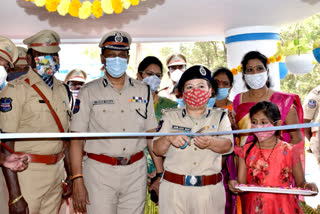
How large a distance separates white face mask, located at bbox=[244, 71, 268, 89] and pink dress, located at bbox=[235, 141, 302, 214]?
91 cm

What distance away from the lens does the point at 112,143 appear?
10.3 ft

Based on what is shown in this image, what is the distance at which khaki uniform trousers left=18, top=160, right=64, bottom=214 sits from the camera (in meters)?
3.09

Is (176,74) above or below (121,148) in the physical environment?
above

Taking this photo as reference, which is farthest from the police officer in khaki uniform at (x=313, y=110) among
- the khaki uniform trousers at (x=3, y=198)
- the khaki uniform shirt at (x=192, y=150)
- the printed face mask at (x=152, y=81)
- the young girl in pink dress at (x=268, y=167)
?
the khaki uniform trousers at (x=3, y=198)

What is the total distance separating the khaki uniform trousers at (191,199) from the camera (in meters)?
2.82

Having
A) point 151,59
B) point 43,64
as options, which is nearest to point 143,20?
point 151,59

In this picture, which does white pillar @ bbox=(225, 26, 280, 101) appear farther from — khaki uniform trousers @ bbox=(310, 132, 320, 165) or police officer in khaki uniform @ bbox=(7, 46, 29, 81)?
police officer in khaki uniform @ bbox=(7, 46, 29, 81)

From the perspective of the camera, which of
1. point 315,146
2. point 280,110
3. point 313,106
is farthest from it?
point 313,106

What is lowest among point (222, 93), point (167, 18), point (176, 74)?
point (222, 93)

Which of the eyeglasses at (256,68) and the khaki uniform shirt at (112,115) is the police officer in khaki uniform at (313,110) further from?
the khaki uniform shirt at (112,115)

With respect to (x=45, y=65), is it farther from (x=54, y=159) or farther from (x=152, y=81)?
(x=152, y=81)

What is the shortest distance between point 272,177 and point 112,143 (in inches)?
52.2

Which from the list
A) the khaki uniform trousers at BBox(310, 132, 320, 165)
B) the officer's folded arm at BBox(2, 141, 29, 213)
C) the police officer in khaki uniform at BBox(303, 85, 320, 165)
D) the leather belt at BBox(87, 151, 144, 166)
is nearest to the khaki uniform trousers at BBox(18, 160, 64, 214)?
the officer's folded arm at BBox(2, 141, 29, 213)

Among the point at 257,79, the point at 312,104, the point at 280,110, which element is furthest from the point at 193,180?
the point at 312,104
